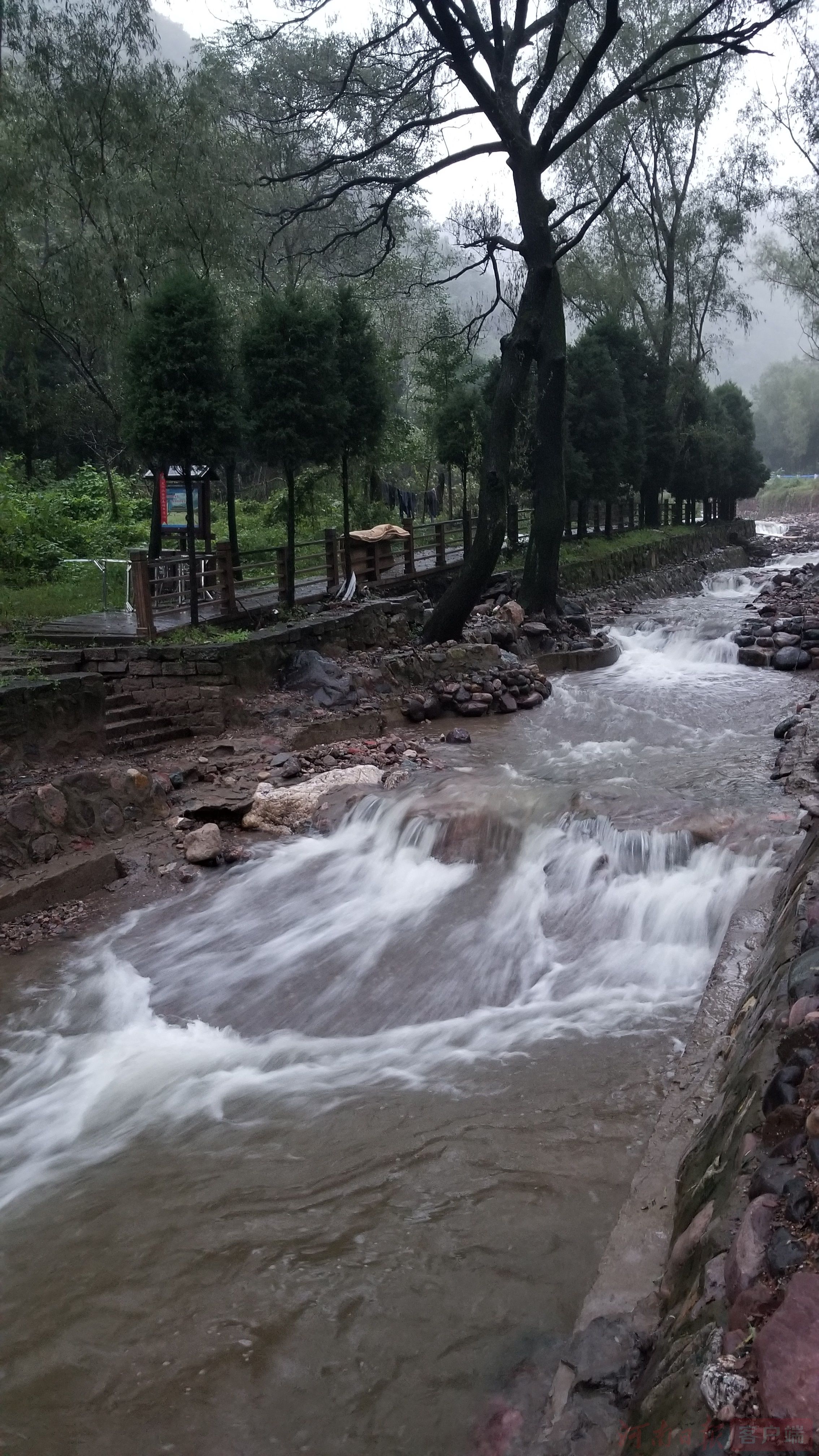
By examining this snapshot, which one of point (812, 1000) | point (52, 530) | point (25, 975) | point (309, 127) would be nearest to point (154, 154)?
point (309, 127)

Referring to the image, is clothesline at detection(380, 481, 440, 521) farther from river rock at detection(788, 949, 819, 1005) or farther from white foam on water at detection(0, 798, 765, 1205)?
river rock at detection(788, 949, 819, 1005)

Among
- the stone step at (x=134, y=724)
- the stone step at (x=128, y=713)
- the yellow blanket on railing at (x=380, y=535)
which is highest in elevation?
the yellow blanket on railing at (x=380, y=535)

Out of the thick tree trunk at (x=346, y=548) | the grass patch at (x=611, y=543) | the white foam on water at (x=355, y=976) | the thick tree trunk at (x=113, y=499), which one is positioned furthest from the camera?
the grass patch at (x=611, y=543)

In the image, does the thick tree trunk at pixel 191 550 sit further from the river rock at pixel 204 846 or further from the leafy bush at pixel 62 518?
the leafy bush at pixel 62 518

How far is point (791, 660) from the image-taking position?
15.7 m

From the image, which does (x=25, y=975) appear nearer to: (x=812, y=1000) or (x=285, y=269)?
(x=812, y=1000)

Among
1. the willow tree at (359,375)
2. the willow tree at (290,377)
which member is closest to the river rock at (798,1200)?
the willow tree at (290,377)

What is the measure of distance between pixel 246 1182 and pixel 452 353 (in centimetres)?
2295

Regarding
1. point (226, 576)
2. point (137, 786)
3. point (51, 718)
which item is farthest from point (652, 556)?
point (137, 786)

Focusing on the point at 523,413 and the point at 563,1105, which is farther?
the point at 523,413

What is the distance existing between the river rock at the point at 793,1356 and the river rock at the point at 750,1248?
0.17m

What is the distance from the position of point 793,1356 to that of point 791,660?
14800 millimetres

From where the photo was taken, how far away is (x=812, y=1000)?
345cm

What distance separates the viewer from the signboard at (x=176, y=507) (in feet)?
47.3
